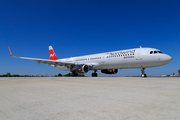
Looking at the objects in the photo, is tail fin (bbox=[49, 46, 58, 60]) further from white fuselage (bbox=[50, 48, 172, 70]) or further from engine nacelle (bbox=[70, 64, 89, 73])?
white fuselage (bbox=[50, 48, 172, 70])

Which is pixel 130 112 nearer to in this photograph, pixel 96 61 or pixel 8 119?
pixel 8 119

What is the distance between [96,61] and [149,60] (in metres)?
9.49

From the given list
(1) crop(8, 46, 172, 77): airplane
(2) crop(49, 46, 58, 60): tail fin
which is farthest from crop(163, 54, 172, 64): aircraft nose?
(2) crop(49, 46, 58, 60): tail fin

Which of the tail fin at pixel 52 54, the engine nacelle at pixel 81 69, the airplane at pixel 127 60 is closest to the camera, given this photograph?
the airplane at pixel 127 60

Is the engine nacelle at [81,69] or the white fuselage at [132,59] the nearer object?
the white fuselage at [132,59]

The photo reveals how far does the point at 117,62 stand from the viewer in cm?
1998

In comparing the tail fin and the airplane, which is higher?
the tail fin

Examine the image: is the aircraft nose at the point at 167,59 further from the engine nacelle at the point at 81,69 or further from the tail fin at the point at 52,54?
the tail fin at the point at 52,54

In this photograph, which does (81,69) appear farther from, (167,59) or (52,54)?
(52,54)

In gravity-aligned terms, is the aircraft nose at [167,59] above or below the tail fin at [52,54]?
below

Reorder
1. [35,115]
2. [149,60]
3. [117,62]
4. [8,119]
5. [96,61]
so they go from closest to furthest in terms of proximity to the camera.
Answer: [8,119], [35,115], [149,60], [117,62], [96,61]

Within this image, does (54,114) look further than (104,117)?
Yes

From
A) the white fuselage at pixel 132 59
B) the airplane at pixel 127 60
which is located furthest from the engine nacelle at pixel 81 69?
the white fuselage at pixel 132 59

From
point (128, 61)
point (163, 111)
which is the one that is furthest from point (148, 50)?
point (163, 111)
